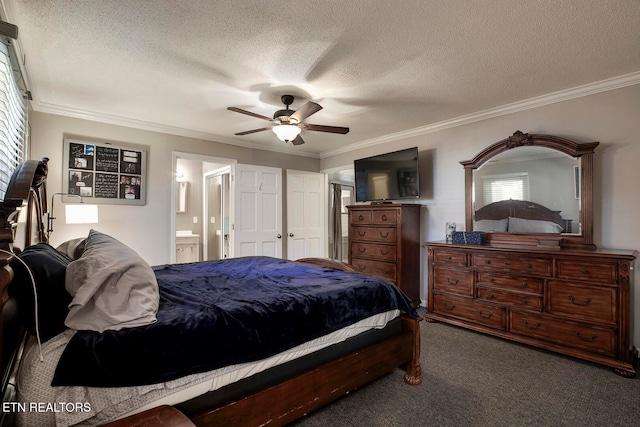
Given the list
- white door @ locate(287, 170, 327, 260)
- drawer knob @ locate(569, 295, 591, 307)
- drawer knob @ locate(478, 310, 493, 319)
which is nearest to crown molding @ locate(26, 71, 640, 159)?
white door @ locate(287, 170, 327, 260)

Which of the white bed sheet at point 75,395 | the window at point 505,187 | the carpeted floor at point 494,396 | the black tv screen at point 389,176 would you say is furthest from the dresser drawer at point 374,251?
the white bed sheet at point 75,395

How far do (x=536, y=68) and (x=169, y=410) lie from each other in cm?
341

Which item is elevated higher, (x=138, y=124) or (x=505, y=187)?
(x=138, y=124)

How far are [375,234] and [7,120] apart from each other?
3682 millimetres

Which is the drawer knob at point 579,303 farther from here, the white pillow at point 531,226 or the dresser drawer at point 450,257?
the dresser drawer at point 450,257

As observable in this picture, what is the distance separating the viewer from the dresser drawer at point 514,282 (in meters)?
2.77

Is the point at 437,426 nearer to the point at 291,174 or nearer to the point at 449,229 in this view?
the point at 449,229

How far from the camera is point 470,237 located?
3391 mm

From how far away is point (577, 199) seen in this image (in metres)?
2.92

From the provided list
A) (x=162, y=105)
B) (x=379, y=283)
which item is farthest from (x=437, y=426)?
(x=162, y=105)

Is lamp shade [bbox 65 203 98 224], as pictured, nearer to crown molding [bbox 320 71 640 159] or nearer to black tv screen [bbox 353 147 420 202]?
black tv screen [bbox 353 147 420 202]

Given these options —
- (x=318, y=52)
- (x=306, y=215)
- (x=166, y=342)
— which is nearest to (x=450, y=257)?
(x=318, y=52)

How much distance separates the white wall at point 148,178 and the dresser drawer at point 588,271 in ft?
14.6

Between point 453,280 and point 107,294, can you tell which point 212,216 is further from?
point 107,294
